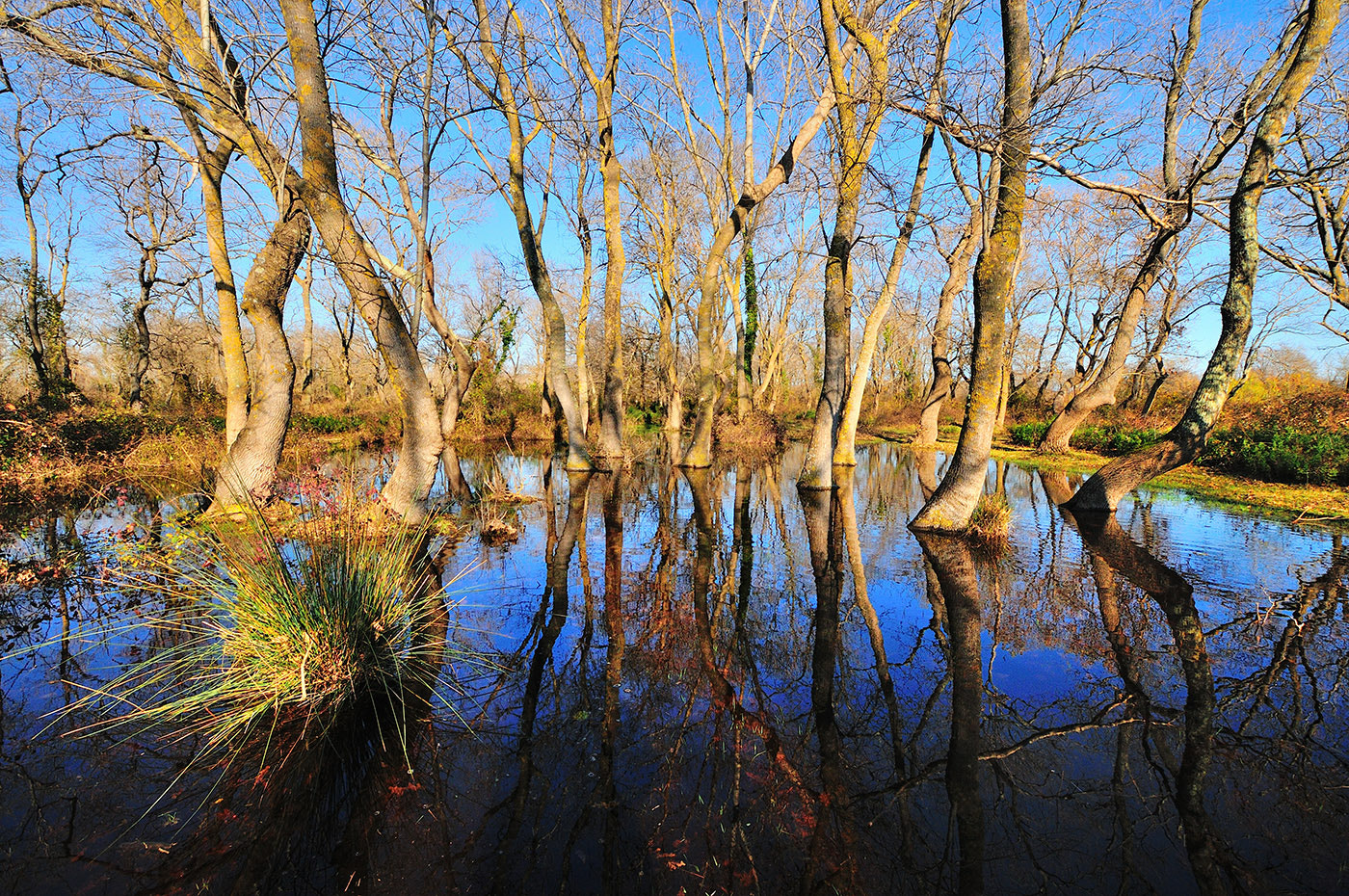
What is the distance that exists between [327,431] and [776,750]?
955 inches

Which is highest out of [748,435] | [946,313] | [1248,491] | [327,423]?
[946,313]

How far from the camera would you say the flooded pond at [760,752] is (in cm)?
234

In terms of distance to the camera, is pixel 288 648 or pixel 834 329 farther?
pixel 834 329

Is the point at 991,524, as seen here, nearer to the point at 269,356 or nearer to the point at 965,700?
the point at 965,700

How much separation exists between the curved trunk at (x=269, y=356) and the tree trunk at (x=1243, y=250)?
12.5 metres

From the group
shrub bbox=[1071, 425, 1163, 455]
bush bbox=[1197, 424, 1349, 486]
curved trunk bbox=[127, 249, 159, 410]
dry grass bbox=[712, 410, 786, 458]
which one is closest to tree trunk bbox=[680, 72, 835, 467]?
dry grass bbox=[712, 410, 786, 458]

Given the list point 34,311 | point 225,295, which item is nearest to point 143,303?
point 34,311

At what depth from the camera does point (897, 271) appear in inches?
619

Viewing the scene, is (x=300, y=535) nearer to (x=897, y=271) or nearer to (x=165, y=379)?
(x=897, y=271)

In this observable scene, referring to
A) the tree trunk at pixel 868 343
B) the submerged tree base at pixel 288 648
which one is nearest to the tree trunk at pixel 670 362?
the tree trunk at pixel 868 343

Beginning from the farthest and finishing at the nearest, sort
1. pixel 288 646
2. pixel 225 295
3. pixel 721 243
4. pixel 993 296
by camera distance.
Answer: pixel 721 243 → pixel 225 295 → pixel 993 296 → pixel 288 646

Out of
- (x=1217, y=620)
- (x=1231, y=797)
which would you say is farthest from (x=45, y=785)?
(x=1217, y=620)

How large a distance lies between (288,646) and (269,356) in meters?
6.14

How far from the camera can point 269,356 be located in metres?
7.96
